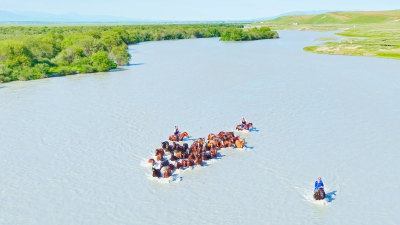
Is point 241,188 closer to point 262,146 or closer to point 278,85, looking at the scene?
point 262,146

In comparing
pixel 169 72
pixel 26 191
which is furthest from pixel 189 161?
pixel 169 72

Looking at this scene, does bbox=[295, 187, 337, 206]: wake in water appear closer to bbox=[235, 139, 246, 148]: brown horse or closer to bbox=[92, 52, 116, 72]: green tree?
bbox=[235, 139, 246, 148]: brown horse

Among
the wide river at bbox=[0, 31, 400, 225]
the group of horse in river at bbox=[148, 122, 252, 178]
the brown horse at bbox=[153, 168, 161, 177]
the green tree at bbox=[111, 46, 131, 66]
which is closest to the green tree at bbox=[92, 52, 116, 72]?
the green tree at bbox=[111, 46, 131, 66]

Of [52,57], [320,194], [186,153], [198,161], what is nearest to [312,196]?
[320,194]

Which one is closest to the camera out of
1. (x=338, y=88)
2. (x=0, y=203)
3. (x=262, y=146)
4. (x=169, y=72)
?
(x=0, y=203)

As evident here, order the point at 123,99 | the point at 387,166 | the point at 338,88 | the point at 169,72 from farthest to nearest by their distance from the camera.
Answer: the point at 169,72 → the point at 338,88 → the point at 123,99 → the point at 387,166

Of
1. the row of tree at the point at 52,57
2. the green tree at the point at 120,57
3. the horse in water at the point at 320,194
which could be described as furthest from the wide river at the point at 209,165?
the green tree at the point at 120,57
